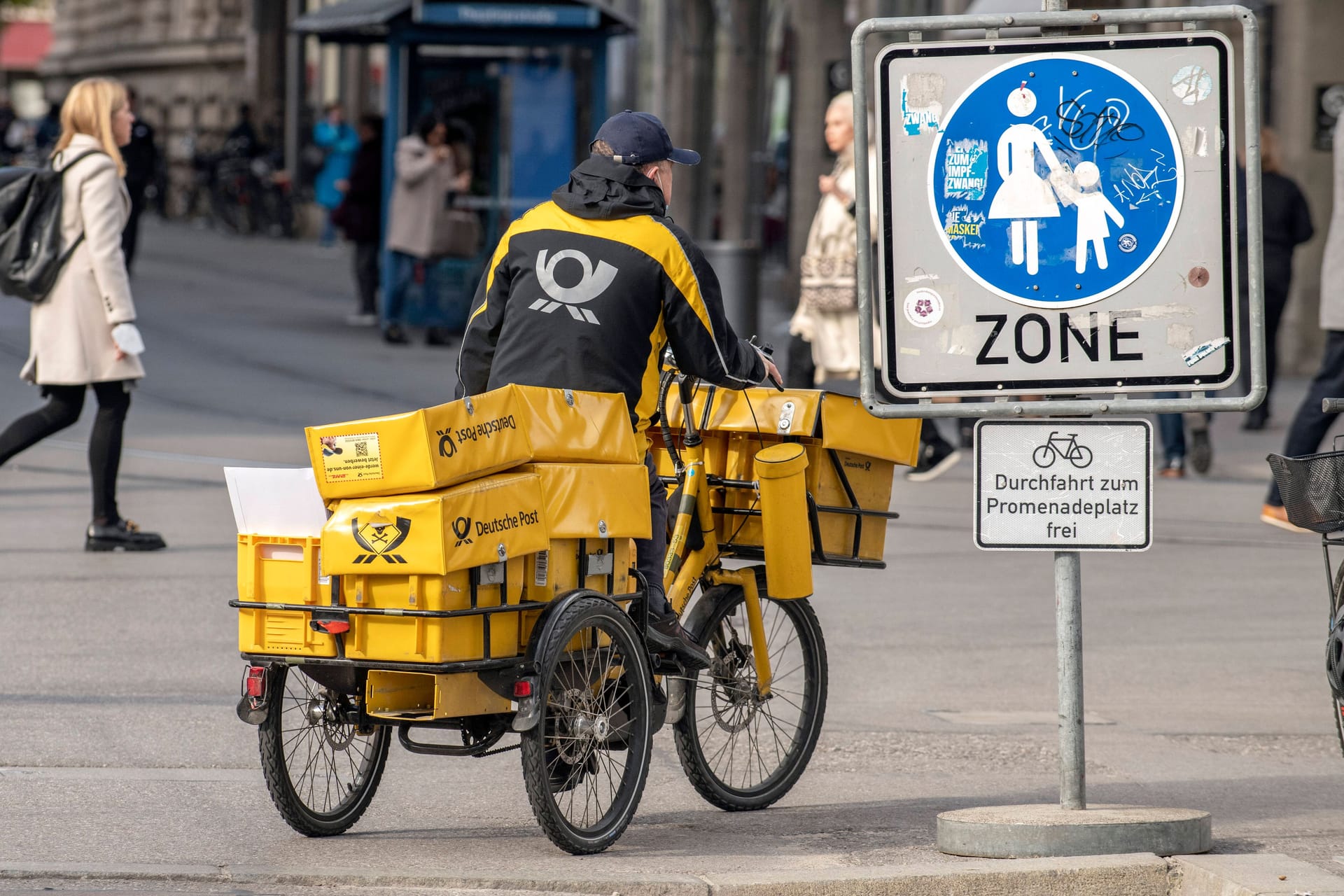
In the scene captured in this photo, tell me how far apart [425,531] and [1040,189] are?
1598 mm

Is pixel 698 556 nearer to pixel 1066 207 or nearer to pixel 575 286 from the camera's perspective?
pixel 575 286

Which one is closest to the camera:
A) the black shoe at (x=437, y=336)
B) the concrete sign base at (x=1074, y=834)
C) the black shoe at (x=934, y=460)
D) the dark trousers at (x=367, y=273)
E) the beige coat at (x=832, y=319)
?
the concrete sign base at (x=1074, y=834)

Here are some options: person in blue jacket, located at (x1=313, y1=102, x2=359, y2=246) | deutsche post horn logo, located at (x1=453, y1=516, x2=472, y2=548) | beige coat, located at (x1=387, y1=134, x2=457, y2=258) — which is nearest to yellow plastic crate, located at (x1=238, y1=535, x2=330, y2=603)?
deutsche post horn logo, located at (x1=453, y1=516, x2=472, y2=548)

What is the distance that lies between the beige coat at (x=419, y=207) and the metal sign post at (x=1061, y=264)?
44.5ft

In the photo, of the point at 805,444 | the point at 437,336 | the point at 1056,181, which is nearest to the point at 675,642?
the point at 805,444

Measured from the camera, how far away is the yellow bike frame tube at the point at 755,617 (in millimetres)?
5781

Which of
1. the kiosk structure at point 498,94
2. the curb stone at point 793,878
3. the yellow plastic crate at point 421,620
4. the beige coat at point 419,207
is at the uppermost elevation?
the kiosk structure at point 498,94

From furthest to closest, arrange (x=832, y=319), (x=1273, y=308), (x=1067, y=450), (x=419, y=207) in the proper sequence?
(x=419, y=207), (x=1273, y=308), (x=832, y=319), (x=1067, y=450)

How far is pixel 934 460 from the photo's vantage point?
489 inches

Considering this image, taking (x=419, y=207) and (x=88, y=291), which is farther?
(x=419, y=207)

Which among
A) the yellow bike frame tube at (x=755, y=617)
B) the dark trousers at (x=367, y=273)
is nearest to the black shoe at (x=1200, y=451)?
the yellow bike frame tube at (x=755, y=617)

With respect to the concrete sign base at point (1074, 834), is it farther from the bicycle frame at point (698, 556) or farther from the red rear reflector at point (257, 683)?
the red rear reflector at point (257, 683)

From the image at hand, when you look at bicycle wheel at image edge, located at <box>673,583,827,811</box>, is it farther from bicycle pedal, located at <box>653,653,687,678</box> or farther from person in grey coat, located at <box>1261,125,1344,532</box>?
person in grey coat, located at <box>1261,125,1344,532</box>

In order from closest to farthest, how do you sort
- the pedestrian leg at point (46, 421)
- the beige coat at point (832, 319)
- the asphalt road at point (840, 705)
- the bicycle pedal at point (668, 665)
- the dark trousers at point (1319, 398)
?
the asphalt road at point (840, 705) → the bicycle pedal at point (668, 665) → the pedestrian leg at point (46, 421) → the dark trousers at point (1319, 398) → the beige coat at point (832, 319)
